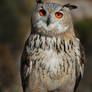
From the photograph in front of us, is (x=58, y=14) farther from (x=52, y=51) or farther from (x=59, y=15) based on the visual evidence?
(x=52, y=51)

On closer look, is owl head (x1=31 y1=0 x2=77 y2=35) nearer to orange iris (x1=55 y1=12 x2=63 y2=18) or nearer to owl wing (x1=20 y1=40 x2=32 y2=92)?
orange iris (x1=55 y1=12 x2=63 y2=18)

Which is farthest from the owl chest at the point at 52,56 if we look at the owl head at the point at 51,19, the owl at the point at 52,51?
the owl head at the point at 51,19

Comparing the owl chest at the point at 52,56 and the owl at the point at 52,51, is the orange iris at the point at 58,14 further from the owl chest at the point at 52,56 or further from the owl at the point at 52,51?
the owl chest at the point at 52,56

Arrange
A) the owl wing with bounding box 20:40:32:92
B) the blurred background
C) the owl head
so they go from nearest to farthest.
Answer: the owl head → the owl wing with bounding box 20:40:32:92 → the blurred background

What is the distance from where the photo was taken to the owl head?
153 inches

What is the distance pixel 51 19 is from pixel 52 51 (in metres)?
0.42

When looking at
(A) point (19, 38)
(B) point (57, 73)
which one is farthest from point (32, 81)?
(A) point (19, 38)

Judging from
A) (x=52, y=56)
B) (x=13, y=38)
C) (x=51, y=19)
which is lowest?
(x=13, y=38)

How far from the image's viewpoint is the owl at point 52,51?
391 centimetres

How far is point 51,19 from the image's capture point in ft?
12.7

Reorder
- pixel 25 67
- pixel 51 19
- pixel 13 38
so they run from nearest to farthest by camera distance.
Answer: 1. pixel 51 19
2. pixel 25 67
3. pixel 13 38

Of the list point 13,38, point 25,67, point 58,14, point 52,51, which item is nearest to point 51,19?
point 58,14

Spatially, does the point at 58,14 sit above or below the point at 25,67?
above

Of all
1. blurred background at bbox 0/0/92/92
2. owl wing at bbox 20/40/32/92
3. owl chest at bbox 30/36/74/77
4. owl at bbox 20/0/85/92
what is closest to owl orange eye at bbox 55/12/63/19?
owl at bbox 20/0/85/92
